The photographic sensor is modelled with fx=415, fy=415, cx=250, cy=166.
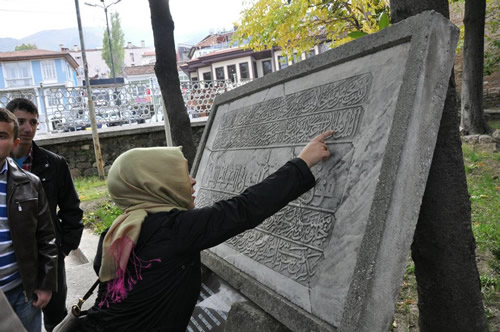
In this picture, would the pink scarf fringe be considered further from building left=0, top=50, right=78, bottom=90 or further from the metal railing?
building left=0, top=50, right=78, bottom=90

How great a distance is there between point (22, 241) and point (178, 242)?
108 centimetres

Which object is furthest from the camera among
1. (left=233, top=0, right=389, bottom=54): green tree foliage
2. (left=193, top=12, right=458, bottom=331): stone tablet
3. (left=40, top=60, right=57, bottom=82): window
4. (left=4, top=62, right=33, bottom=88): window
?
(left=40, top=60, right=57, bottom=82): window

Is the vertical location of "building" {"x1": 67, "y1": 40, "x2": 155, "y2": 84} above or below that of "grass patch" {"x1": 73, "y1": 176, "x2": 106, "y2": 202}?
above

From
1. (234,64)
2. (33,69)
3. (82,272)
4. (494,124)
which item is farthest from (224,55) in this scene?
(82,272)

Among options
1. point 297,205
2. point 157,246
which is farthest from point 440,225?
point 157,246

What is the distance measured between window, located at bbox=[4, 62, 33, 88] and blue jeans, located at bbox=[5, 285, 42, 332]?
4815cm

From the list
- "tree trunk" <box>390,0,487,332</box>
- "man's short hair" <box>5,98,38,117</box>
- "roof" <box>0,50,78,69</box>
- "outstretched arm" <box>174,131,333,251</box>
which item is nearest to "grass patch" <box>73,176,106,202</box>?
"man's short hair" <box>5,98,38,117</box>

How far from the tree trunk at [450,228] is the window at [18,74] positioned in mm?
49302

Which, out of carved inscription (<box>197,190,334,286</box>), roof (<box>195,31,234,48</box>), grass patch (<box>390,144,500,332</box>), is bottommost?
grass patch (<box>390,144,500,332</box>)

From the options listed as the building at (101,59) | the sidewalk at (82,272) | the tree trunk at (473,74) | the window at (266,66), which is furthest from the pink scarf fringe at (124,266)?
the building at (101,59)

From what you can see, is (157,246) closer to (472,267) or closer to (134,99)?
(472,267)

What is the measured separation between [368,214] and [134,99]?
36.0 ft

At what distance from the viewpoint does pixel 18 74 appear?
148 feet

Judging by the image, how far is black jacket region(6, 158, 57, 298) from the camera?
2252 mm
